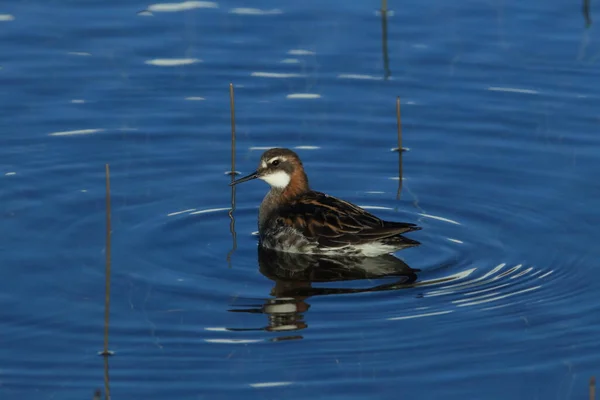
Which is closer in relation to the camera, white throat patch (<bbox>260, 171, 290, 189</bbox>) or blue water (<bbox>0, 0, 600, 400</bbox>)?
blue water (<bbox>0, 0, 600, 400</bbox>)

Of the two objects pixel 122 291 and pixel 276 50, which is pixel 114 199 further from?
pixel 276 50

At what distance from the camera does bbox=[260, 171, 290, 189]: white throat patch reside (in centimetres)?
1455

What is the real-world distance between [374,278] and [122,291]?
251cm

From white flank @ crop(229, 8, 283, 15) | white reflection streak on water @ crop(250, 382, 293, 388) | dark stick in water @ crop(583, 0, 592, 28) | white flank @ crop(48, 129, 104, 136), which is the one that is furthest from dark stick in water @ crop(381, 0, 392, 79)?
white reflection streak on water @ crop(250, 382, 293, 388)

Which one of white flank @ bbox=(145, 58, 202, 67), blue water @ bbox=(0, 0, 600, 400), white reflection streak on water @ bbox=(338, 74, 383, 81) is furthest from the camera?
white flank @ bbox=(145, 58, 202, 67)

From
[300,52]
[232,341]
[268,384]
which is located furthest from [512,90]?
[268,384]

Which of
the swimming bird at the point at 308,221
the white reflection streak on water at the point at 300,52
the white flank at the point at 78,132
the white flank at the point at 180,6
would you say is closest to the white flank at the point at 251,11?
the white flank at the point at 180,6

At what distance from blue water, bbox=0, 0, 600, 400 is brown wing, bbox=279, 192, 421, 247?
0.38 metres

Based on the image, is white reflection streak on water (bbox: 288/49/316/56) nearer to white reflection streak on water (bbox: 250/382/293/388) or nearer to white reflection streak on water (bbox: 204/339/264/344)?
white reflection streak on water (bbox: 204/339/264/344)

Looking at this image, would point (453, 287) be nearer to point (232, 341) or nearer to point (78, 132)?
point (232, 341)

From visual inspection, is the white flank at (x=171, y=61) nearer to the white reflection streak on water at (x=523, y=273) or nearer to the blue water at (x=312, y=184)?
the blue water at (x=312, y=184)

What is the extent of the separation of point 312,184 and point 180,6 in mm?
5460

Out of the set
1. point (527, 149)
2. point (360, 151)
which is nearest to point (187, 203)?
point (360, 151)

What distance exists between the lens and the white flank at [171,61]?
59.3 ft
